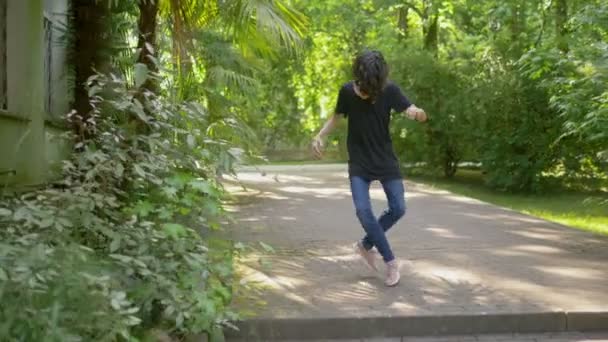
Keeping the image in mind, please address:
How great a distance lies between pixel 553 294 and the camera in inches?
255

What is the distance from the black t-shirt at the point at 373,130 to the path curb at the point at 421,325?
4.76ft

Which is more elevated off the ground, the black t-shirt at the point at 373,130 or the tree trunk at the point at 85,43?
the tree trunk at the point at 85,43

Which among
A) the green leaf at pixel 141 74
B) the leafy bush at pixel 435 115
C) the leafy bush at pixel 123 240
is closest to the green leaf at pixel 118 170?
the leafy bush at pixel 123 240

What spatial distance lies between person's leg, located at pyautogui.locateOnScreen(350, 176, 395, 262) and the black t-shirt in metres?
0.09

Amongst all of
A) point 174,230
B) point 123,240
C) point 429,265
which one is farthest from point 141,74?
point 429,265

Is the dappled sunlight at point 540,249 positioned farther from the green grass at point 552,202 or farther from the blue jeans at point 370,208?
the green grass at point 552,202

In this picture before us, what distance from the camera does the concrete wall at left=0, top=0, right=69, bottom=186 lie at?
848cm

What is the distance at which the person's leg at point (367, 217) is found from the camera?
22.1ft

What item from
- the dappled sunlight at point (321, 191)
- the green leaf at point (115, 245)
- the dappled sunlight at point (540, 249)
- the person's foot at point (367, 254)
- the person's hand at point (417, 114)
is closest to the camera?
the green leaf at point (115, 245)

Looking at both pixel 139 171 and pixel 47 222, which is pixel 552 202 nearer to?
pixel 139 171

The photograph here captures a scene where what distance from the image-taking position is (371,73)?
650 centimetres

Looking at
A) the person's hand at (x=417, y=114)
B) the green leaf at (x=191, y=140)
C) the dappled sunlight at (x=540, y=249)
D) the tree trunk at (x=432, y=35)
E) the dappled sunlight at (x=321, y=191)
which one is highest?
the tree trunk at (x=432, y=35)

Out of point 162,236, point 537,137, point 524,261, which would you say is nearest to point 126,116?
point 162,236

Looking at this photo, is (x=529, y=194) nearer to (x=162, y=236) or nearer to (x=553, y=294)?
(x=553, y=294)
